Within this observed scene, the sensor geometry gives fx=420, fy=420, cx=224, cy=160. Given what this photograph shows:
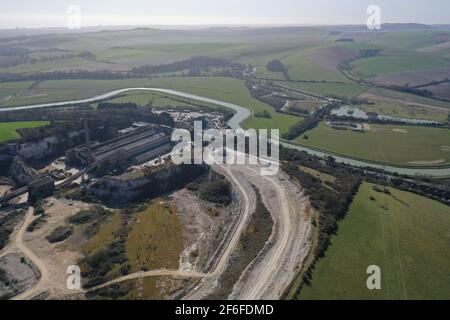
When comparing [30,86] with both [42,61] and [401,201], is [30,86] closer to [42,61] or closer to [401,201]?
[42,61]

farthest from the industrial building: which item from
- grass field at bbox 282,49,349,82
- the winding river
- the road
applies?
grass field at bbox 282,49,349,82

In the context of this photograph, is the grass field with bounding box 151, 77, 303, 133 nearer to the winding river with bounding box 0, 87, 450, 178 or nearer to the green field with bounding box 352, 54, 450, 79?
the winding river with bounding box 0, 87, 450, 178

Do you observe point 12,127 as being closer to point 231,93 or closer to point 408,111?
point 231,93

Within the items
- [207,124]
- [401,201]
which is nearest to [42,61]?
[207,124]

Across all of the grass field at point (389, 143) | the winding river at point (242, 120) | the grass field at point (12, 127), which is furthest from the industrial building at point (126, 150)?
the grass field at point (389, 143)

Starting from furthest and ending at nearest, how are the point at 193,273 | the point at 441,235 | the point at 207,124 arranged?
the point at 207,124 < the point at 441,235 < the point at 193,273
